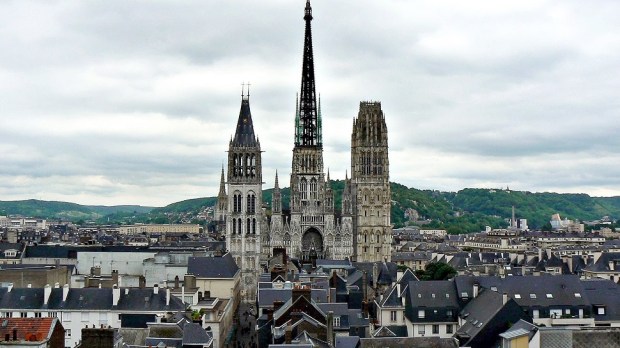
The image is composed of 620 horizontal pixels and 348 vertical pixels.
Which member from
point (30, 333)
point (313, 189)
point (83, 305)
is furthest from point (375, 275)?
point (30, 333)

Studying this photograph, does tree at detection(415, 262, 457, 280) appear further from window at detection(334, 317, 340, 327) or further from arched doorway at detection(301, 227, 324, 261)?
window at detection(334, 317, 340, 327)

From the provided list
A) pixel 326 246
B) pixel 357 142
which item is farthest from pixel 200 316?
pixel 357 142

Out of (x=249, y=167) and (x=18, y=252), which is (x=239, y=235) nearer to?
(x=249, y=167)

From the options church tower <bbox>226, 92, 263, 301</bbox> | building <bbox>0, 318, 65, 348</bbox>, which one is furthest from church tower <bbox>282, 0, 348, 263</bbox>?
building <bbox>0, 318, 65, 348</bbox>

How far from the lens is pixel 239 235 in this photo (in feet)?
517

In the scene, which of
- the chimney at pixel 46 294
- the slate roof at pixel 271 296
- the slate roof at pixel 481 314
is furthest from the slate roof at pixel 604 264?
the chimney at pixel 46 294

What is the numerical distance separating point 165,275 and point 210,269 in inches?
284

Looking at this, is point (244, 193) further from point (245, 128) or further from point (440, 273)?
point (440, 273)

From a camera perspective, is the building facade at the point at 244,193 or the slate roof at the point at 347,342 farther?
the building facade at the point at 244,193

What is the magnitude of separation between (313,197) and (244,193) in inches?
984

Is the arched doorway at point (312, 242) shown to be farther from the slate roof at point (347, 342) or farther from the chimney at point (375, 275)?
the slate roof at point (347, 342)

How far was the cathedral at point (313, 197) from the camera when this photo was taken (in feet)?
519

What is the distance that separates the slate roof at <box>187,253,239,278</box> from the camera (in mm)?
115062

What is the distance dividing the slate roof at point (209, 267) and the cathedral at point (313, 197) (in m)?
37.0
